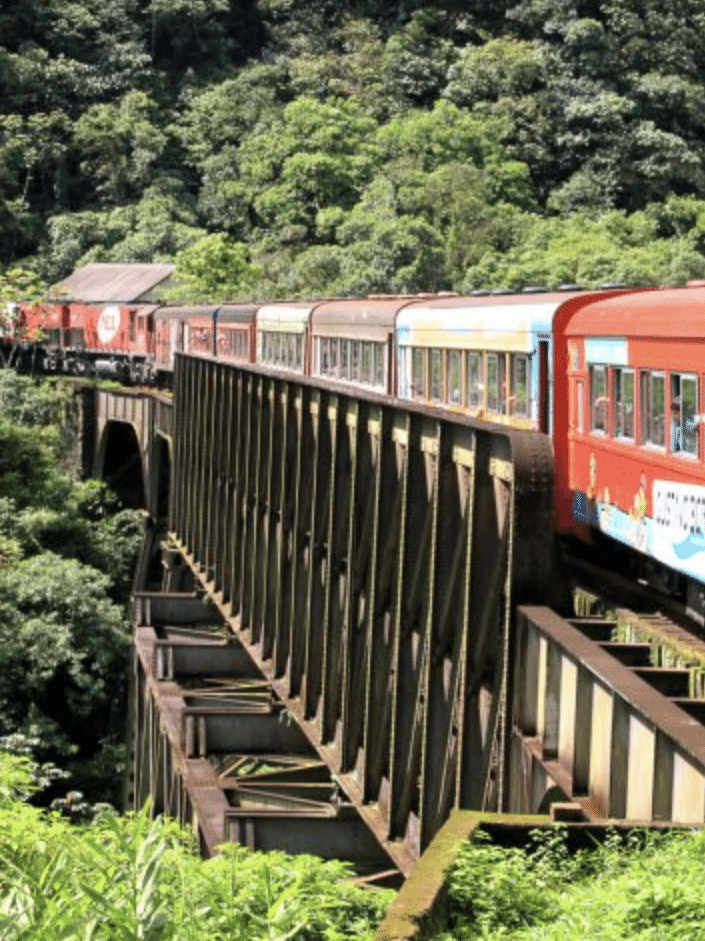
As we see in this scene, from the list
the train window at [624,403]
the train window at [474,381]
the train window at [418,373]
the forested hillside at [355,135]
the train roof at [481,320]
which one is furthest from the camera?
the forested hillside at [355,135]

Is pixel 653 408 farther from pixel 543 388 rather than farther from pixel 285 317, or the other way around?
pixel 285 317

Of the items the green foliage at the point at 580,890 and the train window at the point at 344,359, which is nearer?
the green foliage at the point at 580,890

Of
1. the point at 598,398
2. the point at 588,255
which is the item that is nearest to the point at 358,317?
the point at 598,398

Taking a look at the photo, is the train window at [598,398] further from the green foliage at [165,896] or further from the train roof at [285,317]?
the train roof at [285,317]

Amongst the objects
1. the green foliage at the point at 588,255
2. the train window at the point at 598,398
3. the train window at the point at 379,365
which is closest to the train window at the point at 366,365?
the train window at the point at 379,365

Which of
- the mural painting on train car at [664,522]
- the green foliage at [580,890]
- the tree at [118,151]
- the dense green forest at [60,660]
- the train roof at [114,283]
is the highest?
the tree at [118,151]

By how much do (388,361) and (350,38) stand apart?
85.5m

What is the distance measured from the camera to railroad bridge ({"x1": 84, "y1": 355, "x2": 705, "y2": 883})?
10477 millimetres

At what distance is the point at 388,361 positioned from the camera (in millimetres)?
26094

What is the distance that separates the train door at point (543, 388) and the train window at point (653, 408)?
7.97 ft

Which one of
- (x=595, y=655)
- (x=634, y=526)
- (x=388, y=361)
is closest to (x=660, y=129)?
(x=388, y=361)

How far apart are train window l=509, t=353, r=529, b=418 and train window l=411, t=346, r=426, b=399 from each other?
14.1ft

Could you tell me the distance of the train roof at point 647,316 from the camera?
1475 cm

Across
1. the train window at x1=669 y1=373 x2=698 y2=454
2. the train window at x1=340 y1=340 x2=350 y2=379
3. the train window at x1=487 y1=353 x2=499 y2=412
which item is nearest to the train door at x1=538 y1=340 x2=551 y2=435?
the train window at x1=487 y1=353 x2=499 y2=412
